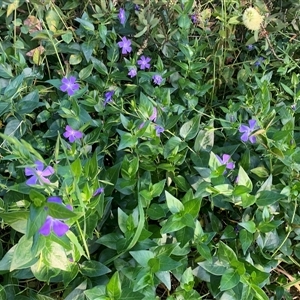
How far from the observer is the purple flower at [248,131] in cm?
105

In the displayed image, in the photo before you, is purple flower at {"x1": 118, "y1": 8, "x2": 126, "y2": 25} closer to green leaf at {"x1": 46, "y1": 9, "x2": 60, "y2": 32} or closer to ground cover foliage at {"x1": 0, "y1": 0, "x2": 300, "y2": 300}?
ground cover foliage at {"x1": 0, "y1": 0, "x2": 300, "y2": 300}

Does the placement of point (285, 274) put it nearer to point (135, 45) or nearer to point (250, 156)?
point (250, 156)

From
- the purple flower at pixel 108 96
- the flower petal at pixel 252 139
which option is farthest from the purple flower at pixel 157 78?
the flower petal at pixel 252 139

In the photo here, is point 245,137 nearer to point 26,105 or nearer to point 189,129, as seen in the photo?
point 189,129

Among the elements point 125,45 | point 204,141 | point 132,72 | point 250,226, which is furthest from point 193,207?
point 125,45

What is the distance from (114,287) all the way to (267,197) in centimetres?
38

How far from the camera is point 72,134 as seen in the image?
1062 millimetres

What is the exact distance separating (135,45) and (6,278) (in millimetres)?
833

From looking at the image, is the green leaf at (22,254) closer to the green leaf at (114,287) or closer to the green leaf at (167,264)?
the green leaf at (114,287)

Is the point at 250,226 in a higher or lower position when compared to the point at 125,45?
lower

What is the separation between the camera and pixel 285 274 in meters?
1.05

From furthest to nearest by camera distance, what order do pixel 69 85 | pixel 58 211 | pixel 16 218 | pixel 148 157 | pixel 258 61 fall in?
pixel 258 61, pixel 69 85, pixel 148 157, pixel 16 218, pixel 58 211

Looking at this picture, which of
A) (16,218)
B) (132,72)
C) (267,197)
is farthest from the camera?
(132,72)

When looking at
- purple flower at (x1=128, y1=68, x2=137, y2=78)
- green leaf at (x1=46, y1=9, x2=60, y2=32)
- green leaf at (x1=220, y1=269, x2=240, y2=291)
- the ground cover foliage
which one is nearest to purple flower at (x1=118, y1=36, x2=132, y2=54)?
the ground cover foliage
